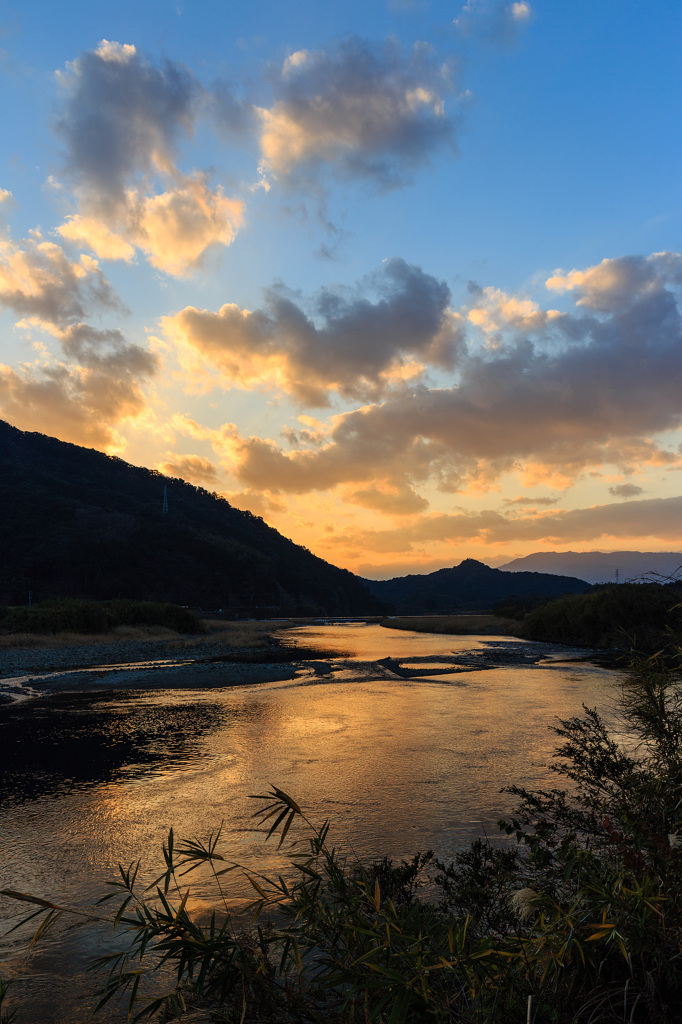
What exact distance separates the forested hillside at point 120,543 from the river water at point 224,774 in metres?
77.3

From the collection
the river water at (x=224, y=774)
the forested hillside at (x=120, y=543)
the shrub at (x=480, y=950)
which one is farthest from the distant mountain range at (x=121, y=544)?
the shrub at (x=480, y=950)

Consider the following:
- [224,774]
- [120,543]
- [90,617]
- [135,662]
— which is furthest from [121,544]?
[224,774]

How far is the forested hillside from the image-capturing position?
101625 millimetres

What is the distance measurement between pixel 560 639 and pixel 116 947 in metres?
55.1

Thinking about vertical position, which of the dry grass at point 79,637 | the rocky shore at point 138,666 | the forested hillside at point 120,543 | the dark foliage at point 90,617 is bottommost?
the rocky shore at point 138,666

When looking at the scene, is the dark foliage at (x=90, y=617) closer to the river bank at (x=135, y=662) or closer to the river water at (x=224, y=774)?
the river bank at (x=135, y=662)

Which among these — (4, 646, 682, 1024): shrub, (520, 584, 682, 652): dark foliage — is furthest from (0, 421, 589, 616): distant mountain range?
(4, 646, 682, 1024): shrub

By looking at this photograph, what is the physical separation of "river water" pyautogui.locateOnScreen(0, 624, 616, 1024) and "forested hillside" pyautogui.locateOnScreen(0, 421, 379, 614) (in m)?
77.3

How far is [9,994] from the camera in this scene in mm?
5379

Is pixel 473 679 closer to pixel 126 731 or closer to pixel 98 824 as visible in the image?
pixel 126 731

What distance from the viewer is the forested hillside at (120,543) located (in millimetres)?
101625

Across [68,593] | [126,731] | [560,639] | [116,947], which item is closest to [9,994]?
[116,947]

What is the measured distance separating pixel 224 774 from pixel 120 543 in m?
110

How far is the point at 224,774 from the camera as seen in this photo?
13.2m
